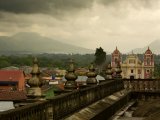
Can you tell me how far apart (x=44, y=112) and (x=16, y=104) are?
64 cm

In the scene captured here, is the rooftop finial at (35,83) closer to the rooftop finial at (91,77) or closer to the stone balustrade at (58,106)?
the stone balustrade at (58,106)

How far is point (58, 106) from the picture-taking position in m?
11.3

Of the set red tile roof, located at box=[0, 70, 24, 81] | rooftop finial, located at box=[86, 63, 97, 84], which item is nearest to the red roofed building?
red tile roof, located at box=[0, 70, 24, 81]

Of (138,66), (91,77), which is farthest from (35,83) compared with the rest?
(138,66)

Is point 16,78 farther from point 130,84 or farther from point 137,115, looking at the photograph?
point 137,115

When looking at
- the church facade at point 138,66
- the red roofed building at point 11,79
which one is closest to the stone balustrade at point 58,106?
the red roofed building at point 11,79

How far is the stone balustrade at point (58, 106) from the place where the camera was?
27.8 ft

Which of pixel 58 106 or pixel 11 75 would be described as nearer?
pixel 58 106

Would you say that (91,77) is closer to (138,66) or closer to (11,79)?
(11,79)

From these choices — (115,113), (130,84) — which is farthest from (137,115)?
(130,84)

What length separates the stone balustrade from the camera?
8466mm

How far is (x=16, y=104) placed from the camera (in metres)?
10.1

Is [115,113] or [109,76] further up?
[109,76]

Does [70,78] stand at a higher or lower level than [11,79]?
lower
